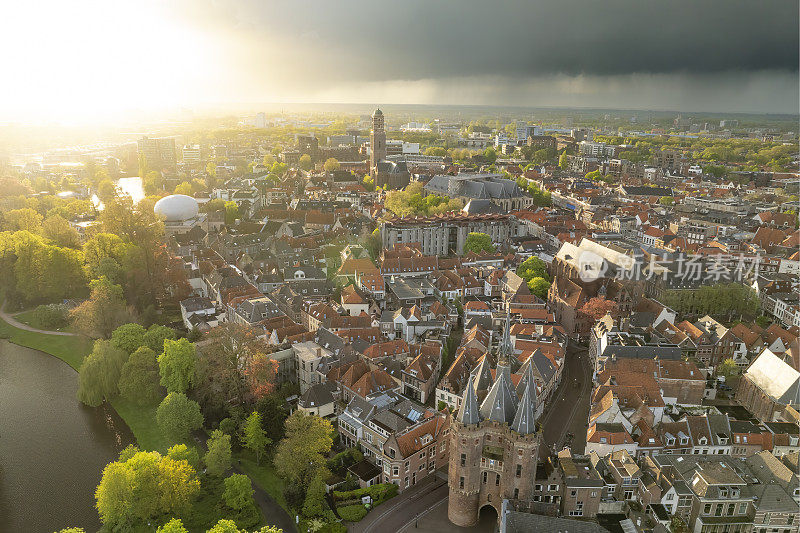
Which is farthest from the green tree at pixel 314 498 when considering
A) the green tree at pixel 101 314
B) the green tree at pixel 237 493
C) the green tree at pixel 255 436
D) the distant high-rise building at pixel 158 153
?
the distant high-rise building at pixel 158 153

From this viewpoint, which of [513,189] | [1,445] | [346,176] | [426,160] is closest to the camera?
[1,445]

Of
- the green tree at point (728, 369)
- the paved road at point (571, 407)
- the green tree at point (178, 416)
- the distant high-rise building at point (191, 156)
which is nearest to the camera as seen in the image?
the green tree at point (178, 416)

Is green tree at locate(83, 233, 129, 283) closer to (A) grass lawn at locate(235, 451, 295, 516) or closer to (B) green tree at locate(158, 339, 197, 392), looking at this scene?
(B) green tree at locate(158, 339, 197, 392)

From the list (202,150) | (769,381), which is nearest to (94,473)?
(769,381)

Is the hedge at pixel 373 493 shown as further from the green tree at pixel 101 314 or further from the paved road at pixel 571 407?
the green tree at pixel 101 314

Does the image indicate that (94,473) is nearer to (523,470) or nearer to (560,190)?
(523,470)
